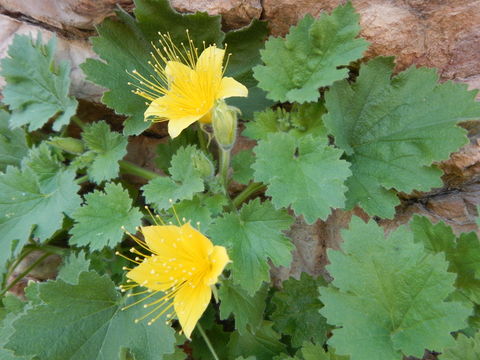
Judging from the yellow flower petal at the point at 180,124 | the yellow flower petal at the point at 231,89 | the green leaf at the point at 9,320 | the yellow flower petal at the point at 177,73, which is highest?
the yellow flower petal at the point at 177,73

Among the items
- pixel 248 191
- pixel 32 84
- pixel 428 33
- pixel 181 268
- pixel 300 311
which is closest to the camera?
pixel 181 268

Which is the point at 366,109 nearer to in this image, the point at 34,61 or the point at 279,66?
the point at 279,66

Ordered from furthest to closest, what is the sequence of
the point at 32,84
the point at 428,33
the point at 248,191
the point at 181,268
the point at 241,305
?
the point at 32,84
the point at 248,191
the point at 241,305
the point at 428,33
the point at 181,268

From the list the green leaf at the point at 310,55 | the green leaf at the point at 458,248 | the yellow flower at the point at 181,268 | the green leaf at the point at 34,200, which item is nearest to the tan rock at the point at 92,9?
the green leaf at the point at 310,55

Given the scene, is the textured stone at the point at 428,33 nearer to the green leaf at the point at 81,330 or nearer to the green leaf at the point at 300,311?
the green leaf at the point at 300,311

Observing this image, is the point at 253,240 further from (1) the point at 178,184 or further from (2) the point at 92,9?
(2) the point at 92,9

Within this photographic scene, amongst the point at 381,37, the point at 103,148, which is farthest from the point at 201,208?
the point at 381,37

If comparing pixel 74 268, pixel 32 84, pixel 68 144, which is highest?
pixel 32 84
